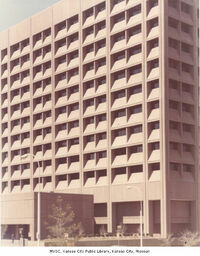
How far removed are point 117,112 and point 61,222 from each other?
2103 centimetres

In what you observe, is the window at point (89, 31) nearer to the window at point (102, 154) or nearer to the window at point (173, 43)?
the window at point (173, 43)

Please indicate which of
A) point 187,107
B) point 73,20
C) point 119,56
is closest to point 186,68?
point 187,107

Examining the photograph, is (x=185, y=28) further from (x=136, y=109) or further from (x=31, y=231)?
(x=31, y=231)

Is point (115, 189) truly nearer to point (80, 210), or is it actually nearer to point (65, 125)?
point (80, 210)

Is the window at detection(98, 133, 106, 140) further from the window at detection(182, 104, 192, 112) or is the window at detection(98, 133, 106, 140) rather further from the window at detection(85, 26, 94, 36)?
the window at detection(85, 26, 94, 36)

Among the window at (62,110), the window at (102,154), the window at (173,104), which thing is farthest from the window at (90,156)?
the window at (173,104)

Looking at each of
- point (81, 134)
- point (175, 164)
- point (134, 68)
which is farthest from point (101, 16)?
point (175, 164)

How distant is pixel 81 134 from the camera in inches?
3711

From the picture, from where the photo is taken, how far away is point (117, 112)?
293ft

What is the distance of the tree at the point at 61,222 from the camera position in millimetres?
76969

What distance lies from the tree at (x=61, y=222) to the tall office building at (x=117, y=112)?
366 cm

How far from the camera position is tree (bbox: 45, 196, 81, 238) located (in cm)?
7697

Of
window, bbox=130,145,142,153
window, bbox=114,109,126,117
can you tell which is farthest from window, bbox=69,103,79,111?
window, bbox=130,145,142,153

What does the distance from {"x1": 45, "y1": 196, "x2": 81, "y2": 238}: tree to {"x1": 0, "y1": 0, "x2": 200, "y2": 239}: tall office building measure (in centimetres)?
366
